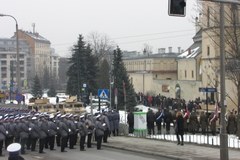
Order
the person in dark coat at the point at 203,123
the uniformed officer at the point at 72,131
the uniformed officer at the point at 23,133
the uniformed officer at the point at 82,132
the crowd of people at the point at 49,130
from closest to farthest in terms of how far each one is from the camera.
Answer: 1. the uniformed officer at the point at 23,133
2. the crowd of people at the point at 49,130
3. the uniformed officer at the point at 82,132
4. the uniformed officer at the point at 72,131
5. the person in dark coat at the point at 203,123

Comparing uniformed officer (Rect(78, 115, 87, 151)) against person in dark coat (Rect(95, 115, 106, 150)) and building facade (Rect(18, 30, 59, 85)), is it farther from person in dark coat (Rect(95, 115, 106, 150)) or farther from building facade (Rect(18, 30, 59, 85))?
building facade (Rect(18, 30, 59, 85))

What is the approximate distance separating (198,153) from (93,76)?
51119 mm

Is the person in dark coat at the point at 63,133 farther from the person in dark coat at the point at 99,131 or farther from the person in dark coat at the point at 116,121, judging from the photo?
the person in dark coat at the point at 116,121

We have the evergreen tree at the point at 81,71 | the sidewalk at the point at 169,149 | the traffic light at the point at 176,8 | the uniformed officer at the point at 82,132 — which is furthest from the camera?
the evergreen tree at the point at 81,71

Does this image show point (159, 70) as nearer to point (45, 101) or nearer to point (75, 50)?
point (75, 50)

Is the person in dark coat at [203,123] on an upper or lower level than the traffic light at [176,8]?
lower

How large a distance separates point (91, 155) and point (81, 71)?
4876cm

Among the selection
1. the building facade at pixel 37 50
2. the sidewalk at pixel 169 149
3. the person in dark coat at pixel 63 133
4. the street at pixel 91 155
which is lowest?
the street at pixel 91 155

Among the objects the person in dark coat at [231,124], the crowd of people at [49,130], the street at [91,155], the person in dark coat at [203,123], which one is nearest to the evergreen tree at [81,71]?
the person in dark coat at [203,123]

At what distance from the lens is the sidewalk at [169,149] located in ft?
66.1

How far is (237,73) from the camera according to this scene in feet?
92.8

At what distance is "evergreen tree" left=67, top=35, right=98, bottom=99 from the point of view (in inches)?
2758

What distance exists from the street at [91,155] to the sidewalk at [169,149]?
0.57 meters

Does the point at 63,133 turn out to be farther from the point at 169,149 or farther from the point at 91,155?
the point at 169,149
